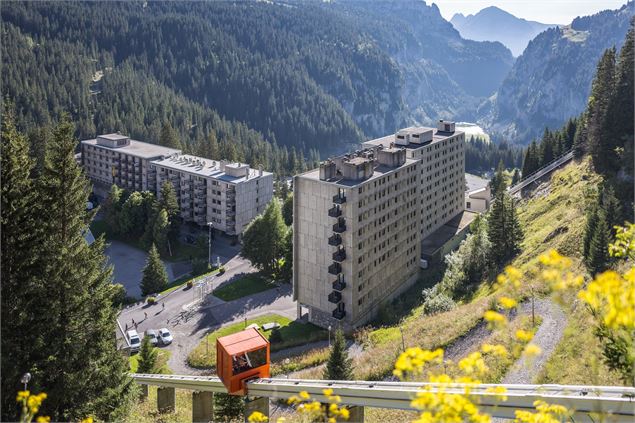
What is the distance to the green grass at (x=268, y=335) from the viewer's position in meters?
59.2

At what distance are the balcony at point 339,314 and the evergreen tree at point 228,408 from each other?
34.0 metres

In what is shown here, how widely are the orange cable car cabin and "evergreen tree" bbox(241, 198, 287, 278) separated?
58.9 meters

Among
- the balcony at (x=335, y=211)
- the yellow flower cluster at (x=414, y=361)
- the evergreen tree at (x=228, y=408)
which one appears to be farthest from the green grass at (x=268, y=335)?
the yellow flower cluster at (x=414, y=361)

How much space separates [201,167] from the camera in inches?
4341

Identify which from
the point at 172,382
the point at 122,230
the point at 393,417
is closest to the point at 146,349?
the point at 172,382

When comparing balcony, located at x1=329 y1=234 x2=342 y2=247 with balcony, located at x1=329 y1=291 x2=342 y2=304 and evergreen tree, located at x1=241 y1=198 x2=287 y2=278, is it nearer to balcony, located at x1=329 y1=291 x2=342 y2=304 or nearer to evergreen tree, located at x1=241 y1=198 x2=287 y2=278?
balcony, located at x1=329 y1=291 x2=342 y2=304

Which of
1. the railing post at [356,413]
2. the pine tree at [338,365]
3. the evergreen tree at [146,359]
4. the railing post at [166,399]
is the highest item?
the railing post at [356,413]

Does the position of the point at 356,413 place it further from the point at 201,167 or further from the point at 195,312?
the point at 201,167

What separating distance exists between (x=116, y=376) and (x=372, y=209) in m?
40.5

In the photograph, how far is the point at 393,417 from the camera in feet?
91.0

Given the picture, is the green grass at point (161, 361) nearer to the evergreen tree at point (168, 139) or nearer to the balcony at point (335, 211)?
the balcony at point (335, 211)

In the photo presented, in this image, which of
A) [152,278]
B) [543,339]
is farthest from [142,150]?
[543,339]

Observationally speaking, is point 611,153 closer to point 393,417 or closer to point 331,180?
point 331,180

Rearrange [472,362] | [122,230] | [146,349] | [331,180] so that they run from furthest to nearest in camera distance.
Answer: [122,230] → [331,180] → [146,349] → [472,362]
